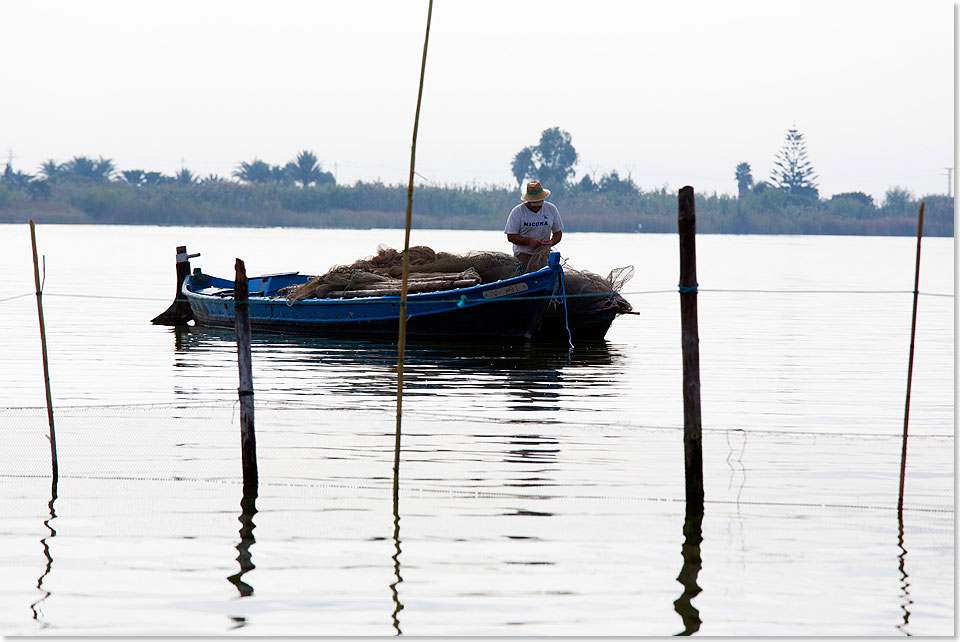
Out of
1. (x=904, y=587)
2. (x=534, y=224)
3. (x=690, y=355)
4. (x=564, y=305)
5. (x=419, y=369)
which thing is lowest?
(x=419, y=369)

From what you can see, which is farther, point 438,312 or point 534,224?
point 438,312

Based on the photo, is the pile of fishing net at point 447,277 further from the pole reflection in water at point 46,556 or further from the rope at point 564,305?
the pole reflection in water at point 46,556

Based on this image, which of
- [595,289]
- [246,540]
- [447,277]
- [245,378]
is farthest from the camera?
[447,277]

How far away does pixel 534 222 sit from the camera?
13953 millimetres

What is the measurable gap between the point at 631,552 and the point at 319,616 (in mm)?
1755

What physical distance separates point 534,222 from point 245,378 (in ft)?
24.9

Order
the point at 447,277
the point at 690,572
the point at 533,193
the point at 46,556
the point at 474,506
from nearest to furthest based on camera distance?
the point at 690,572
the point at 46,556
the point at 474,506
the point at 533,193
the point at 447,277

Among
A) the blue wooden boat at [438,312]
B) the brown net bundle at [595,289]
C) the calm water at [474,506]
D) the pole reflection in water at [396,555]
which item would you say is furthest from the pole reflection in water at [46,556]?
the brown net bundle at [595,289]

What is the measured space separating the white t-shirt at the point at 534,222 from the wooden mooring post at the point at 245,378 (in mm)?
7260

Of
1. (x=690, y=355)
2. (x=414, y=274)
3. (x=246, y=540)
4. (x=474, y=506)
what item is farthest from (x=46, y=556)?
(x=414, y=274)

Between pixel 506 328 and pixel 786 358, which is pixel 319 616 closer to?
pixel 506 328

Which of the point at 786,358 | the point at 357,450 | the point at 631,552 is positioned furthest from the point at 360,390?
the point at 786,358

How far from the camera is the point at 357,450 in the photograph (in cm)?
814

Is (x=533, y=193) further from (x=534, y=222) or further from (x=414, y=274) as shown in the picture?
(x=414, y=274)
